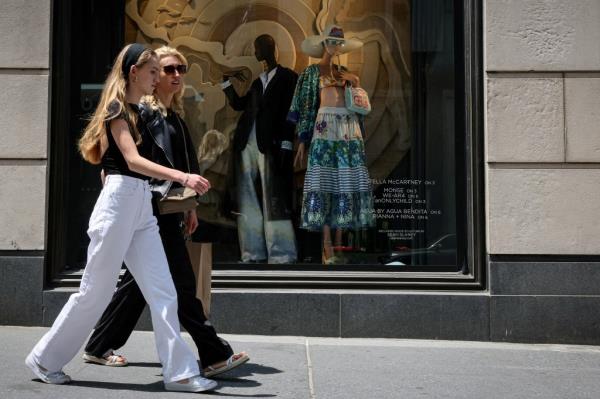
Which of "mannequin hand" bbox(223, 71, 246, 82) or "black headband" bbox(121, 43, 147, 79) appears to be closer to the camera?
"black headband" bbox(121, 43, 147, 79)

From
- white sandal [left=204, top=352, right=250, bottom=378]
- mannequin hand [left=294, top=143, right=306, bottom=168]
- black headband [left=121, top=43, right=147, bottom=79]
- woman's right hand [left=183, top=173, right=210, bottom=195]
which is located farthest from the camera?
mannequin hand [left=294, top=143, right=306, bottom=168]

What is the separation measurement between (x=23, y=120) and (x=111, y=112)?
8.44 feet

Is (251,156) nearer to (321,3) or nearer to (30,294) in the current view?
(321,3)

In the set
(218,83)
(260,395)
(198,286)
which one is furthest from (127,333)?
(218,83)

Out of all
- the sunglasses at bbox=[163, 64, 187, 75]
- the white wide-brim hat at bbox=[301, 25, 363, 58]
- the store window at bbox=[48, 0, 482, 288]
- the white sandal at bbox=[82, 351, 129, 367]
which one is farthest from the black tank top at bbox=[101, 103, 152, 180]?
the white wide-brim hat at bbox=[301, 25, 363, 58]

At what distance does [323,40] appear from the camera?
7.63m

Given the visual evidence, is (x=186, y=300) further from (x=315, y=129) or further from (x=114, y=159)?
(x=315, y=129)

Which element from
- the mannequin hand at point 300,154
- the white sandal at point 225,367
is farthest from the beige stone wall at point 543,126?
the white sandal at point 225,367

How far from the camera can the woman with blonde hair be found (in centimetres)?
463

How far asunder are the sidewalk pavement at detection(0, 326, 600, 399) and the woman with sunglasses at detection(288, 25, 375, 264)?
124 centimetres

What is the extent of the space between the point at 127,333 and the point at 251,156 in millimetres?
2689

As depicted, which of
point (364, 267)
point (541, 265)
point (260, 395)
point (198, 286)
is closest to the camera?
point (260, 395)

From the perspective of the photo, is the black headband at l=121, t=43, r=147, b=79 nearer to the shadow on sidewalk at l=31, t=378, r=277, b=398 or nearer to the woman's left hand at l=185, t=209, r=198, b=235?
the woman's left hand at l=185, t=209, r=198, b=235

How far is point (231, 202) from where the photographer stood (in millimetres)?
7594
